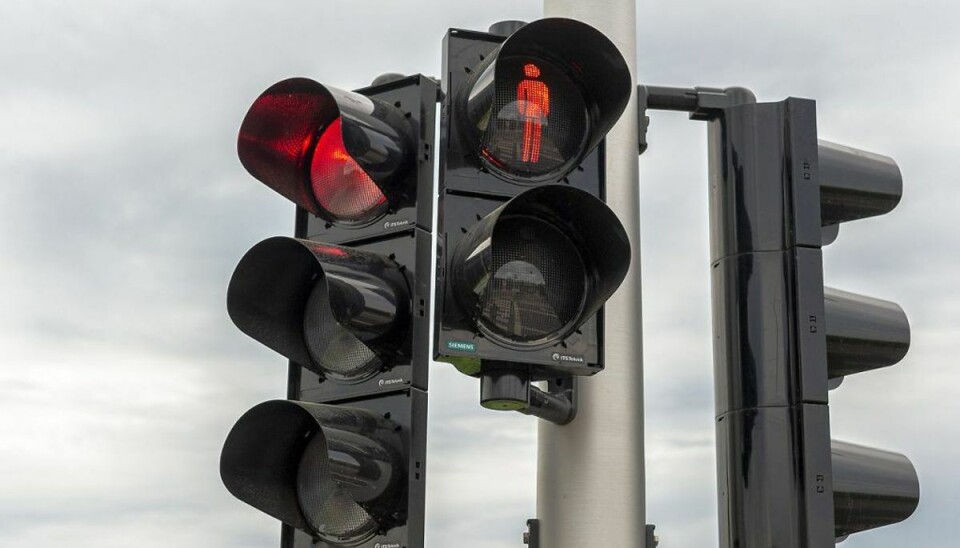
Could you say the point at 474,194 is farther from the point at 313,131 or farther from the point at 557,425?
the point at 557,425

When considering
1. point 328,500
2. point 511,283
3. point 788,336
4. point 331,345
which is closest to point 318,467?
point 328,500

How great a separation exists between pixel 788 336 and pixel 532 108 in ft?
→ 3.89

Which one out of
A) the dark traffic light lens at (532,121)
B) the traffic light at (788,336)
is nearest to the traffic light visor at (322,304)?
the dark traffic light lens at (532,121)

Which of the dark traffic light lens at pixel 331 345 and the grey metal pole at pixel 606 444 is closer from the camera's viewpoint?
the dark traffic light lens at pixel 331 345

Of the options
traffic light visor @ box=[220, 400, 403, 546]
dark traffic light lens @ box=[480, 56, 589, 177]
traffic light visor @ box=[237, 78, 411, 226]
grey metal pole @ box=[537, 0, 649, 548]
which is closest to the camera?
traffic light visor @ box=[220, 400, 403, 546]

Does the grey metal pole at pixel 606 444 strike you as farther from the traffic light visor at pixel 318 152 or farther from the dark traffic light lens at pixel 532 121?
the traffic light visor at pixel 318 152

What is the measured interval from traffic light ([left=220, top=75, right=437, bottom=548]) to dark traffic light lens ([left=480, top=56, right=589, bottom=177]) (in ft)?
0.96

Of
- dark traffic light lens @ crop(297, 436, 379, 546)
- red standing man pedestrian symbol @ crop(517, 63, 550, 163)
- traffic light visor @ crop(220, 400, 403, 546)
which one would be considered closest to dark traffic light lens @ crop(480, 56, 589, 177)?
red standing man pedestrian symbol @ crop(517, 63, 550, 163)

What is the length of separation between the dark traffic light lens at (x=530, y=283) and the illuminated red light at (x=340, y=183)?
1.83 feet

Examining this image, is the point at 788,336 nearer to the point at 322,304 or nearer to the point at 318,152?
the point at 322,304

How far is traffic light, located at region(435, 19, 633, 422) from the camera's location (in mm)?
4281

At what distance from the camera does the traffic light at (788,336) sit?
189 inches

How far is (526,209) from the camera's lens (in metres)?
4.39

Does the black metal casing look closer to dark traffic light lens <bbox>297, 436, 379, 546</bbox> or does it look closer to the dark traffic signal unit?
the dark traffic signal unit
